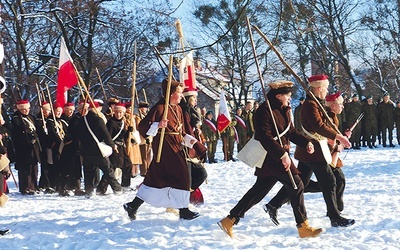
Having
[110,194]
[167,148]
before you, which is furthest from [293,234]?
[110,194]

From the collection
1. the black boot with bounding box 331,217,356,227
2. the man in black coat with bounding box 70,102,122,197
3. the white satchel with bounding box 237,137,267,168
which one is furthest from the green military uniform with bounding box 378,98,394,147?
the white satchel with bounding box 237,137,267,168

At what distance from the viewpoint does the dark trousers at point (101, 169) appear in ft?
31.7

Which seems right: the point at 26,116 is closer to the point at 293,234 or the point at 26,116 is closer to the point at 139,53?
the point at 293,234

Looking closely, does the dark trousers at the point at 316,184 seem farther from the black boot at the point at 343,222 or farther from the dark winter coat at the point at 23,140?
the dark winter coat at the point at 23,140

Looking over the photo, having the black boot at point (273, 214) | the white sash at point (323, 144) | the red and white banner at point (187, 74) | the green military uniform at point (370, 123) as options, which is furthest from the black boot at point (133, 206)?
the green military uniform at point (370, 123)

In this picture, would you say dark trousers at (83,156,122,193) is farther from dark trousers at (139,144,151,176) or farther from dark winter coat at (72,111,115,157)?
dark trousers at (139,144,151,176)

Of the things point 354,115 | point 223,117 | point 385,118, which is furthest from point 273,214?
point 385,118

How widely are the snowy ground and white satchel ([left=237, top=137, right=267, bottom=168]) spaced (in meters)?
0.78

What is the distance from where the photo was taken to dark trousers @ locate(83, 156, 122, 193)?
31.7ft

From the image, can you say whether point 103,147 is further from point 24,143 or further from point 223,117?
point 223,117

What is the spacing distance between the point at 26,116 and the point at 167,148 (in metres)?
5.18

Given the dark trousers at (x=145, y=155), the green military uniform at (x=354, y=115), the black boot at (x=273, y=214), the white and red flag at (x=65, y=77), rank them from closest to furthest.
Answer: the black boot at (x=273, y=214), the white and red flag at (x=65, y=77), the dark trousers at (x=145, y=155), the green military uniform at (x=354, y=115)

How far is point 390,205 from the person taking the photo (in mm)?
7762

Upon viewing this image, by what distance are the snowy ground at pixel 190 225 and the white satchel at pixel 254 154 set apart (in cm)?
78
